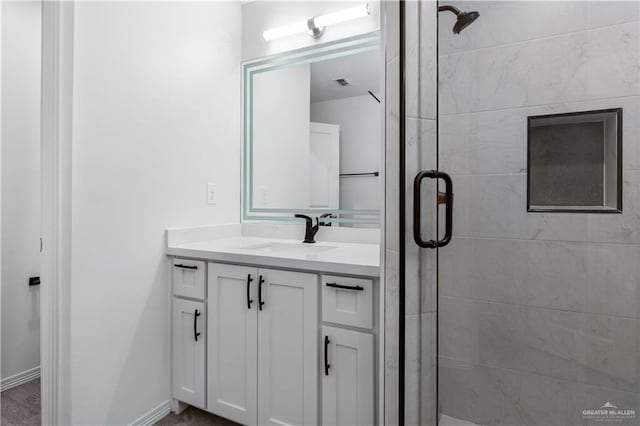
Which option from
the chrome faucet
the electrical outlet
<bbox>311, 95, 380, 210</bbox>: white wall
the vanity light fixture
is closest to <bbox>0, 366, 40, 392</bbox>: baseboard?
the electrical outlet

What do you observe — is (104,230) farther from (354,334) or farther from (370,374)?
(370,374)

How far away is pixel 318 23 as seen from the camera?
192cm

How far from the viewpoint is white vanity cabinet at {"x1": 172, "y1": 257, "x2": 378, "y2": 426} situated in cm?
129

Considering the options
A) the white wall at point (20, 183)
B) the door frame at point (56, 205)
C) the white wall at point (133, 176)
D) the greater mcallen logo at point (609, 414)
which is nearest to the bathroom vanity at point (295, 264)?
the white wall at point (133, 176)

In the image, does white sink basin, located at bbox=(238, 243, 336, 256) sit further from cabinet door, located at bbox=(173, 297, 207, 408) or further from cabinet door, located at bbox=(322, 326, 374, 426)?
cabinet door, located at bbox=(322, 326, 374, 426)

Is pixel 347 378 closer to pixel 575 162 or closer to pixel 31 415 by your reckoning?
pixel 575 162

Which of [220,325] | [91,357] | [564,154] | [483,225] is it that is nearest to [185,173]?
[220,325]

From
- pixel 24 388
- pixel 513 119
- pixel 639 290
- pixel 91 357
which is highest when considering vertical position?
pixel 513 119

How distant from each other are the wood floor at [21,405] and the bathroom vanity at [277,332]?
0.69 meters

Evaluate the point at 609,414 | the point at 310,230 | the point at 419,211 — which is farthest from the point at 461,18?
the point at 609,414

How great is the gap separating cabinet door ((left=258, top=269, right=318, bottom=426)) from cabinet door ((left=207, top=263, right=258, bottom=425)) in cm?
5

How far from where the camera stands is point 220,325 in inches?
63.2

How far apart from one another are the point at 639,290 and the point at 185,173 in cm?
190

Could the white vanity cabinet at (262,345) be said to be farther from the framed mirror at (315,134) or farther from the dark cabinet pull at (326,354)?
the framed mirror at (315,134)
